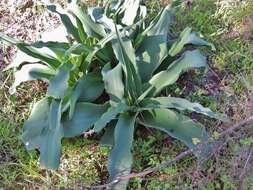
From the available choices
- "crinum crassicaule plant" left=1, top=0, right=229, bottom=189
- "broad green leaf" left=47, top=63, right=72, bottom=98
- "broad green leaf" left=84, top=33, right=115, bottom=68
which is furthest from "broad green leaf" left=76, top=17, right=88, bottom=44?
"broad green leaf" left=47, top=63, right=72, bottom=98

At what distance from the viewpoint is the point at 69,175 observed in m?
2.23

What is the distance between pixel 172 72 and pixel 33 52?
0.73 metres

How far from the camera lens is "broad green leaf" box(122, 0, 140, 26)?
2.49 meters

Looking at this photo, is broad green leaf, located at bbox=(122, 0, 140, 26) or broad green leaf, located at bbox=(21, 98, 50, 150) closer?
broad green leaf, located at bbox=(21, 98, 50, 150)

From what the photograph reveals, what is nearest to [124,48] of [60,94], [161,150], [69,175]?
[60,94]

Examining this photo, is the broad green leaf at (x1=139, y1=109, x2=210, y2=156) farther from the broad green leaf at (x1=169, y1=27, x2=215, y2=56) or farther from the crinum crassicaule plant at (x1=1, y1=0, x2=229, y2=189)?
the broad green leaf at (x1=169, y1=27, x2=215, y2=56)

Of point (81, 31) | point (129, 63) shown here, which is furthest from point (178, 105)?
point (81, 31)

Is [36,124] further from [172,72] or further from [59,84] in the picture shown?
[172,72]

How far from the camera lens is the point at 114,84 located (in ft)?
7.29

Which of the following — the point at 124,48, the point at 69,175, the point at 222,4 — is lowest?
the point at 69,175

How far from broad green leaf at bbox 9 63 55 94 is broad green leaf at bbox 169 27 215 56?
0.68m

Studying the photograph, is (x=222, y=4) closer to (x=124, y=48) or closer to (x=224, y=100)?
(x=224, y=100)

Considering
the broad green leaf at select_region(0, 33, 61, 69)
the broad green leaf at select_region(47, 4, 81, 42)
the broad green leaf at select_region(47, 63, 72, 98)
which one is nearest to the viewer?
the broad green leaf at select_region(47, 63, 72, 98)

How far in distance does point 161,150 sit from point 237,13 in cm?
109
